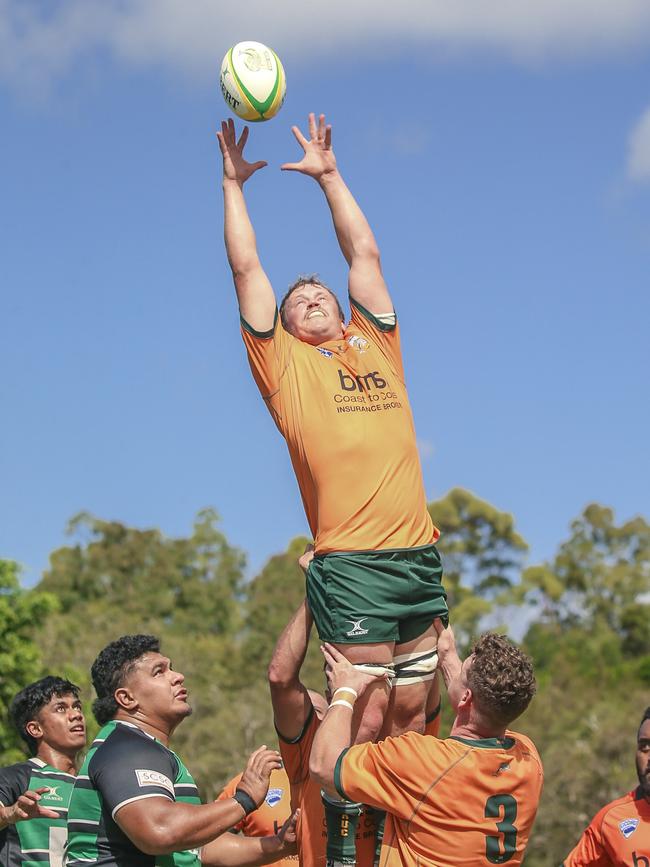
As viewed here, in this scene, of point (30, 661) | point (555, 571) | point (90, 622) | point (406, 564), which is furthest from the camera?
point (555, 571)

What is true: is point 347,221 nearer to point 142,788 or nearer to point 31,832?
point 142,788

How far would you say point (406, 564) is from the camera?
6230mm

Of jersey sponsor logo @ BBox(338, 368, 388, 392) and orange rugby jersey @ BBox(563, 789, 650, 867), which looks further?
orange rugby jersey @ BBox(563, 789, 650, 867)

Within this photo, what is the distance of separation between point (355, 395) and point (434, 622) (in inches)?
51.5

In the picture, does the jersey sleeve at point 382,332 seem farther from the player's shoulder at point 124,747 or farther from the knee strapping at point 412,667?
the player's shoulder at point 124,747

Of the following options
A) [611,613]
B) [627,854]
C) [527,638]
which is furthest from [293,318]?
[611,613]

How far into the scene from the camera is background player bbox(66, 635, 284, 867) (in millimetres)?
5426

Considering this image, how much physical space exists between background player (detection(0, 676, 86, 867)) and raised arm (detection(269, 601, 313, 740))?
1381 mm

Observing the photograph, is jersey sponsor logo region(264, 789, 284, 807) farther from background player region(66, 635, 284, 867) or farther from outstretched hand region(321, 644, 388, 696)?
outstretched hand region(321, 644, 388, 696)

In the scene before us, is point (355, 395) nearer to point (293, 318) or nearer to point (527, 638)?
point (293, 318)

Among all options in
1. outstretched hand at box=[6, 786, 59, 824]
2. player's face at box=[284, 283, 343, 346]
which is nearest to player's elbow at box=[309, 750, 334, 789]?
outstretched hand at box=[6, 786, 59, 824]

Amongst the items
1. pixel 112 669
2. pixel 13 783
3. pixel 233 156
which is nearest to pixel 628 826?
pixel 112 669

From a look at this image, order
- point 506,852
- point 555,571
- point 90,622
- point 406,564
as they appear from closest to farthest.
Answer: point 506,852
point 406,564
point 90,622
point 555,571

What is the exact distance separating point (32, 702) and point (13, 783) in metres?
0.55
